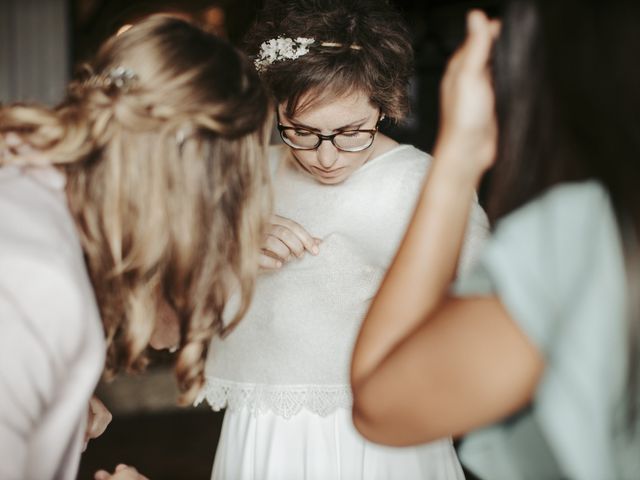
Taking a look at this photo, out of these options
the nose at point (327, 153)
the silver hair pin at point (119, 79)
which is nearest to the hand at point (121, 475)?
the silver hair pin at point (119, 79)

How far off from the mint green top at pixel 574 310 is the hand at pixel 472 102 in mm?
116

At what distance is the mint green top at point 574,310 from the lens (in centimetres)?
86

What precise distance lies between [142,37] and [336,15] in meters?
0.73

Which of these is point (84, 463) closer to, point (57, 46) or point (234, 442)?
point (57, 46)

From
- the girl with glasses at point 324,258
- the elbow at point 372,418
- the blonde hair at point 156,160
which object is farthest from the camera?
the girl with glasses at point 324,258

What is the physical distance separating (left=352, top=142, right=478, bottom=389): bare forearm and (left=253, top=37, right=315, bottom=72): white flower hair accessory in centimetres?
85

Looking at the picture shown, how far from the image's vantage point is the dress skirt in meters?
1.73

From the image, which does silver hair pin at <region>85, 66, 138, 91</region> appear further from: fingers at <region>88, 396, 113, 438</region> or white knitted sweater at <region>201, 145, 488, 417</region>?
white knitted sweater at <region>201, 145, 488, 417</region>

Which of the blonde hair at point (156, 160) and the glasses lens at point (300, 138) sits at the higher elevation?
the blonde hair at point (156, 160)

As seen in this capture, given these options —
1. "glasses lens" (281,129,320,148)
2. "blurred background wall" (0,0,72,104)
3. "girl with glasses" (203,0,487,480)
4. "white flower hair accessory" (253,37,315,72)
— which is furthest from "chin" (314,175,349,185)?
"blurred background wall" (0,0,72,104)

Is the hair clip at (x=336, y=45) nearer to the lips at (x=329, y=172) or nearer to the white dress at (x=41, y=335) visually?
the lips at (x=329, y=172)

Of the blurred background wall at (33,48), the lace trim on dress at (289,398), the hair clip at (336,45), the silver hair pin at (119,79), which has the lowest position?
the blurred background wall at (33,48)

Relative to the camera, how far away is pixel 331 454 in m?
1.75

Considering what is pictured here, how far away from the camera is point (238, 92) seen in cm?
120
